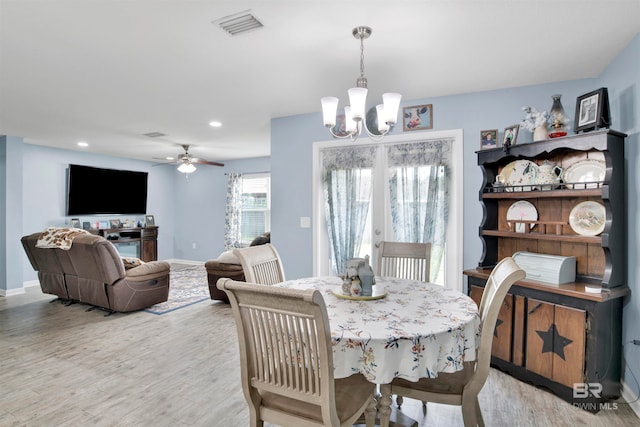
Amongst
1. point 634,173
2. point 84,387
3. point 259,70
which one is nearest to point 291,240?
point 259,70

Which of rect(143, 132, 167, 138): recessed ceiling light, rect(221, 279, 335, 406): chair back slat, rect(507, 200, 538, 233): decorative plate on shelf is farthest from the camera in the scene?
rect(143, 132, 167, 138): recessed ceiling light

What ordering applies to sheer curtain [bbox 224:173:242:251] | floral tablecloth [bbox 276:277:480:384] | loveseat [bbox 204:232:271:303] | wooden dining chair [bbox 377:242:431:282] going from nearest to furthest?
floral tablecloth [bbox 276:277:480:384] → wooden dining chair [bbox 377:242:431:282] → loveseat [bbox 204:232:271:303] → sheer curtain [bbox 224:173:242:251]

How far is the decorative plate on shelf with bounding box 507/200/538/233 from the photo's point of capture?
9.51 ft

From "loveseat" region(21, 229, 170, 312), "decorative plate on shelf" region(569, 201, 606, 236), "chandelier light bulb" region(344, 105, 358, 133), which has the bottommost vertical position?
"loveseat" region(21, 229, 170, 312)

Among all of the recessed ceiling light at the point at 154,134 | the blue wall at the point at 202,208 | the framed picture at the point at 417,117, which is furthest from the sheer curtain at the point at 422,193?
the blue wall at the point at 202,208

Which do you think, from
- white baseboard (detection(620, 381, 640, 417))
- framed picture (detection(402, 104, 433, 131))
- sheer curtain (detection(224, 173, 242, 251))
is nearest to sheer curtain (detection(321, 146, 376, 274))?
framed picture (detection(402, 104, 433, 131))

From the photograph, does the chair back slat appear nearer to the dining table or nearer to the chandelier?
the dining table

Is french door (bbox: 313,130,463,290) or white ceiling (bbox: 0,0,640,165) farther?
french door (bbox: 313,130,463,290)

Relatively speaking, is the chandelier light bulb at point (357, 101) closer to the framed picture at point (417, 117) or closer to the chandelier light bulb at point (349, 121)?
the chandelier light bulb at point (349, 121)

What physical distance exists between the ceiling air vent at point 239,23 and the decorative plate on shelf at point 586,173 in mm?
2449

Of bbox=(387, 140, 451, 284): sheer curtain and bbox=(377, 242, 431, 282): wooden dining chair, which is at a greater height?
bbox=(387, 140, 451, 284): sheer curtain

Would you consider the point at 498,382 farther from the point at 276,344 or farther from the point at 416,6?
the point at 416,6

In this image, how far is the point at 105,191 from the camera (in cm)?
697

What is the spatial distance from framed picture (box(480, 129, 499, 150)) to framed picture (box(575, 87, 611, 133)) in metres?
0.71
